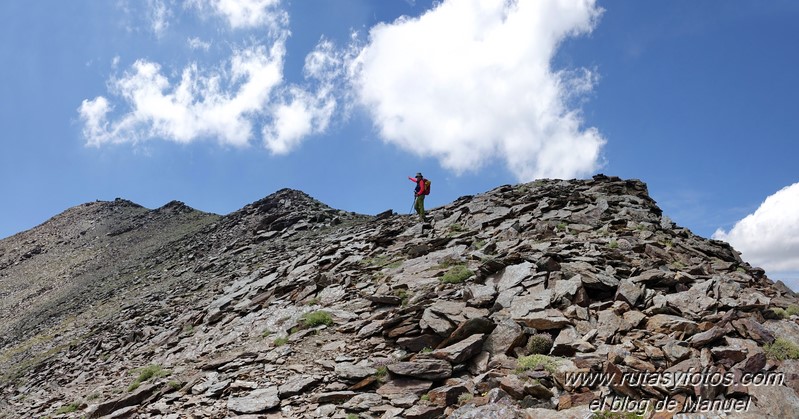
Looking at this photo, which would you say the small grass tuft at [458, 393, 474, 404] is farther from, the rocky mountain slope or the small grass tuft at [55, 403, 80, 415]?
the small grass tuft at [55, 403, 80, 415]

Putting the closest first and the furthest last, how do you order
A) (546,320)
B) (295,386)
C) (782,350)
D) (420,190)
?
(782,350) < (295,386) < (546,320) < (420,190)

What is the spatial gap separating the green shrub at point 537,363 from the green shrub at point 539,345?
0.46m

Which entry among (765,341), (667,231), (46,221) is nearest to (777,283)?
(667,231)

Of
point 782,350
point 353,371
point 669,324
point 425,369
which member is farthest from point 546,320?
point 353,371

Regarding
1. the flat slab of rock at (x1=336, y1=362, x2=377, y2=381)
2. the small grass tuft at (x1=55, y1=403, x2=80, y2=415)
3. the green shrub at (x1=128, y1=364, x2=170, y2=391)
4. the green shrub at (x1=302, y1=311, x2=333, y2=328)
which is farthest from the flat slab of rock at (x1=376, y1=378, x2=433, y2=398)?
the small grass tuft at (x1=55, y1=403, x2=80, y2=415)

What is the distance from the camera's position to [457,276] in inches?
625

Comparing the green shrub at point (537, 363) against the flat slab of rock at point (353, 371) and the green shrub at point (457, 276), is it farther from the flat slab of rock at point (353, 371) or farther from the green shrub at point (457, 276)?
Answer: the green shrub at point (457, 276)

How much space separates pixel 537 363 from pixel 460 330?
92.4 inches

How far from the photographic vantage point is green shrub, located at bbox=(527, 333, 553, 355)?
10.8 metres

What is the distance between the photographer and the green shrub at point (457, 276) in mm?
15797

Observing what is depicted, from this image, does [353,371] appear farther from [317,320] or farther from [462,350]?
[317,320]

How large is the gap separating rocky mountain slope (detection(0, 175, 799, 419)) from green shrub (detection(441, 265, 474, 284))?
0.05 metres

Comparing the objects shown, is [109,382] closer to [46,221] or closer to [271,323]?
[271,323]

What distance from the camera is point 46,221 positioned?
71375 mm
